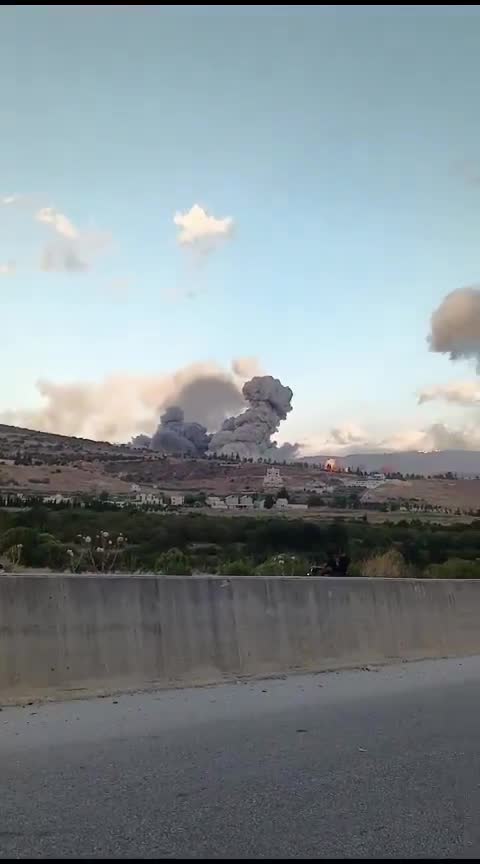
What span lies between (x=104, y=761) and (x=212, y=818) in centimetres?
128

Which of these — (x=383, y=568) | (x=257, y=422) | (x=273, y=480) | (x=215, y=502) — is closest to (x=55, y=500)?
(x=215, y=502)

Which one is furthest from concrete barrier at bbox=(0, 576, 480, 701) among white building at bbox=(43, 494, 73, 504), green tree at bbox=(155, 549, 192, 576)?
white building at bbox=(43, 494, 73, 504)

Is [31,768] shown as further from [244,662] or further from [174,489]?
[174,489]

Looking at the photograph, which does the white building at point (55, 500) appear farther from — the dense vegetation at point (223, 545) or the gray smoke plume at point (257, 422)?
the gray smoke plume at point (257, 422)

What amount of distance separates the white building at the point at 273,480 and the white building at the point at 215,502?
392 inches

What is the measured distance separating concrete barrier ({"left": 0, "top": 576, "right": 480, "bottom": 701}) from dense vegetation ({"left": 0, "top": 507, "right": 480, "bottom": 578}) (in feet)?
14.1

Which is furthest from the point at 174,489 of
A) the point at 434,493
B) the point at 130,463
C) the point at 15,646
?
the point at 15,646

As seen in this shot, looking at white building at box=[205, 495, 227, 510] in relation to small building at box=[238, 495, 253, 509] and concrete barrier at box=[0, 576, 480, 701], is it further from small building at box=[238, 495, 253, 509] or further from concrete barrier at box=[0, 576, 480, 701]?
concrete barrier at box=[0, 576, 480, 701]

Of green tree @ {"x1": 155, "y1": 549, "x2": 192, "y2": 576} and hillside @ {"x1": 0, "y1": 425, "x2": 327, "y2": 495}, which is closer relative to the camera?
green tree @ {"x1": 155, "y1": 549, "x2": 192, "y2": 576}

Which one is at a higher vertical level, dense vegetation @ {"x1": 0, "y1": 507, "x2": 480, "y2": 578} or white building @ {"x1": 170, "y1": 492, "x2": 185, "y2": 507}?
white building @ {"x1": 170, "y1": 492, "x2": 185, "y2": 507}

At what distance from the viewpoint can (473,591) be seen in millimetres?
12602

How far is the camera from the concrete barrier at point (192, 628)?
7.57 meters

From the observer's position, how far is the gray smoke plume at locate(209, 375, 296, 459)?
135m

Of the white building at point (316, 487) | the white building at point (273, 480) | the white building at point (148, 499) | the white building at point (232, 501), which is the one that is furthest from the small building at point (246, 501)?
the white building at point (316, 487)
